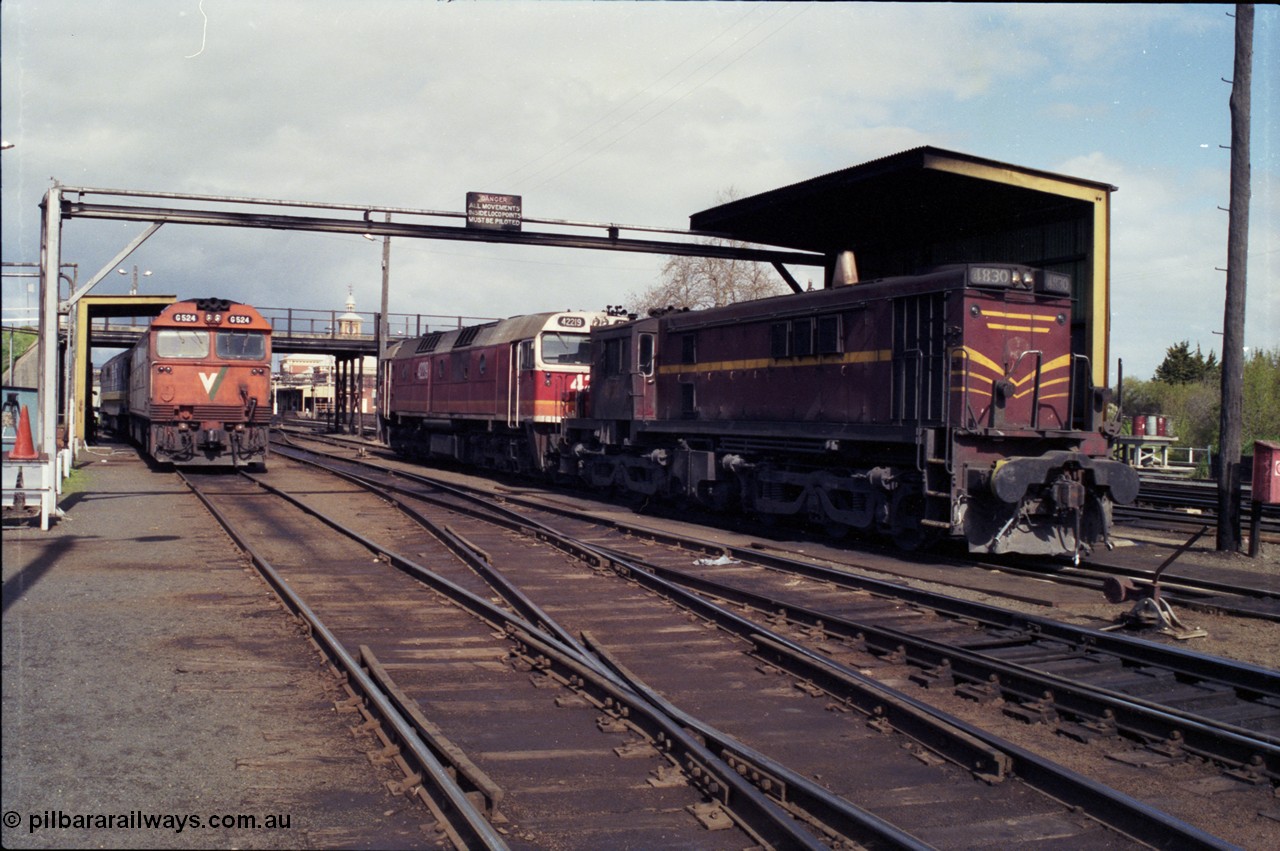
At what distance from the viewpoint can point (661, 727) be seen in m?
5.96

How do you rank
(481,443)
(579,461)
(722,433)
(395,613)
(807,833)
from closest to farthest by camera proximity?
(807,833) < (395,613) < (722,433) < (579,461) < (481,443)

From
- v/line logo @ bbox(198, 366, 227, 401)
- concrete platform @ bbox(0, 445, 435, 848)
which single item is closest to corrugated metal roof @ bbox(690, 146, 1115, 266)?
concrete platform @ bbox(0, 445, 435, 848)

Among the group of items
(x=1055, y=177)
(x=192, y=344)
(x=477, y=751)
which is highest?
(x=1055, y=177)

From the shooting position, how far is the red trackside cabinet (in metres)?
12.9

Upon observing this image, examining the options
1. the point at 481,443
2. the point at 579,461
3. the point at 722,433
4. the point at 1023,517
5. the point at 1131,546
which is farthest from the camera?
the point at 481,443

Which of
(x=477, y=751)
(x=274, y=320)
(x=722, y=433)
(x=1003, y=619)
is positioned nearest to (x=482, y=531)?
(x=722, y=433)

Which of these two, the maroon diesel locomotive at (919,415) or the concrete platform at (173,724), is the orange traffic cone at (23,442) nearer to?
the concrete platform at (173,724)

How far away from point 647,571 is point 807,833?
6921mm

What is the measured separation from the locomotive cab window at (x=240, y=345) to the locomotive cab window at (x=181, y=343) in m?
0.29

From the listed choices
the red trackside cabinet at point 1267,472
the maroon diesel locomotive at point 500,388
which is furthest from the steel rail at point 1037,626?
the maroon diesel locomotive at point 500,388

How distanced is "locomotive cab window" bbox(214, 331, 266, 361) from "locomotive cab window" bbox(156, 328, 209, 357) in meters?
0.29

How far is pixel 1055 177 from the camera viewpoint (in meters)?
Result: 15.0

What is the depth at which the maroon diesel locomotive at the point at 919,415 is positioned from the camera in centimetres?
1238

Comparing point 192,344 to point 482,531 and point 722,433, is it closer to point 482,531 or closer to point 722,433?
point 482,531
